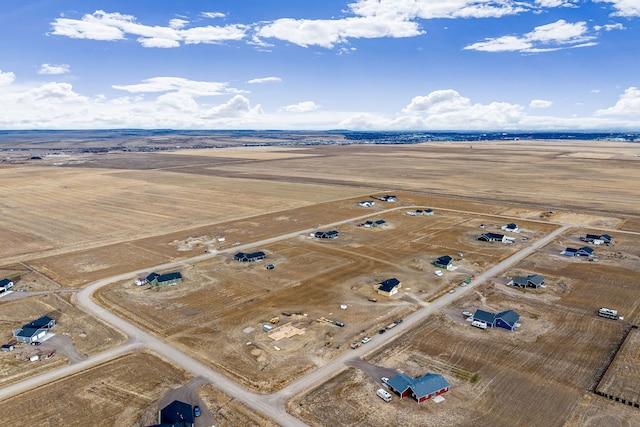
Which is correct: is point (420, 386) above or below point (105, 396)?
above

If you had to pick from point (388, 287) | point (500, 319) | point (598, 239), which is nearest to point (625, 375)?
point (500, 319)

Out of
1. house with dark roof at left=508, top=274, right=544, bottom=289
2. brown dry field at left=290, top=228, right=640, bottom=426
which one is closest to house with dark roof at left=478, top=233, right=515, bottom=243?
brown dry field at left=290, top=228, right=640, bottom=426

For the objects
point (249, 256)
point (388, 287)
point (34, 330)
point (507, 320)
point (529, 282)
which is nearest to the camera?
point (34, 330)

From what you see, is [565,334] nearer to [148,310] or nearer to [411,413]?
[411,413]

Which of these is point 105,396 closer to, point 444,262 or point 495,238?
point 444,262

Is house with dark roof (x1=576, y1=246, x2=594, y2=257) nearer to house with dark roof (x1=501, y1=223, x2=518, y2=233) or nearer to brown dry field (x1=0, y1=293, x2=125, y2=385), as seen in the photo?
house with dark roof (x1=501, y1=223, x2=518, y2=233)

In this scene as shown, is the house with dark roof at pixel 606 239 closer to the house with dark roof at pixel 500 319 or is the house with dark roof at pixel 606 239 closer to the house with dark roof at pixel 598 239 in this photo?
the house with dark roof at pixel 598 239

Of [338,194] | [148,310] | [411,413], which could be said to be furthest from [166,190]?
[411,413]
